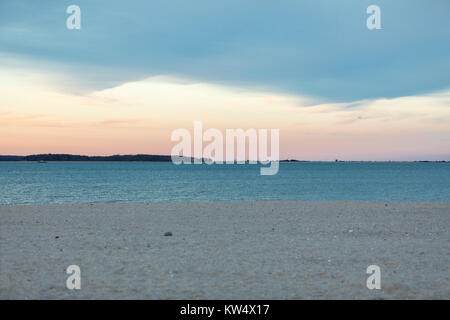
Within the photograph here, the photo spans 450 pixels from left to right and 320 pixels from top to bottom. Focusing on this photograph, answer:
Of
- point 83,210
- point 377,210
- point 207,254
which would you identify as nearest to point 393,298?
point 207,254

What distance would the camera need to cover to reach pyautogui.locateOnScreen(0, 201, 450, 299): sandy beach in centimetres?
783

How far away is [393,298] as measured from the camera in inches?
295

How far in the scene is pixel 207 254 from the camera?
10.7 meters

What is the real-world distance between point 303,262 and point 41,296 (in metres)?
5.39

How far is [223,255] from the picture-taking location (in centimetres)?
1062

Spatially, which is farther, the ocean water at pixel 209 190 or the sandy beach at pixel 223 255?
the ocean water at pixel 209 190

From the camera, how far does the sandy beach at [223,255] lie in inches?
308

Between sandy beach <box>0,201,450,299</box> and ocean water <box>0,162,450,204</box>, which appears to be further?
ocean water <box>0,162,450,204</box>

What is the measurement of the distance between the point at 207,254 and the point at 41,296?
423 cm

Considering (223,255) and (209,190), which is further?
(209,190)
